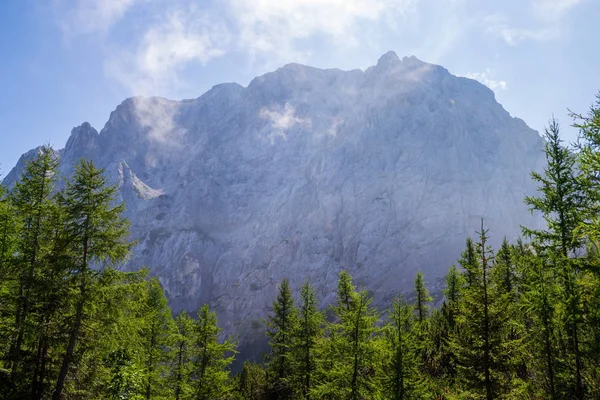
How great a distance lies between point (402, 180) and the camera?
163 meters

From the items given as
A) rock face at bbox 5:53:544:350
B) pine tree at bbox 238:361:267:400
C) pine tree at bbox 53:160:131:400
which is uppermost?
rock face at bbox 5:53:544:350

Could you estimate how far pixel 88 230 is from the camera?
1445 cm

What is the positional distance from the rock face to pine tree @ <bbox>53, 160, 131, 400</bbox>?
429ft

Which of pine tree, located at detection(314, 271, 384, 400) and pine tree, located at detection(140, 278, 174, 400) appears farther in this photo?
pine tree, located at detection(140, 278, 174, 400)

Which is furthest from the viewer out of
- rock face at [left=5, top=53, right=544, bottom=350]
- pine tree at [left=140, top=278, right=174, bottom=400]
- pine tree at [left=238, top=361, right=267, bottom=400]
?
rock face at [left=5, top=53, right=544, bottom=350]

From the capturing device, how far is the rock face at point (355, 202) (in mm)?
149500

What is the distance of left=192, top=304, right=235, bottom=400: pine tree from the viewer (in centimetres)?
2039

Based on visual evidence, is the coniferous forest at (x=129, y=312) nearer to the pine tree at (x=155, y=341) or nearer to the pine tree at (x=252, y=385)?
the pine tree at (x=155, y=341)

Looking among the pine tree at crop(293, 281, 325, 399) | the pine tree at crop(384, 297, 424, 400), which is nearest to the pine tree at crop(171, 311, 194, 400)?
the pine tree at crop(293, 281, 325, 399)

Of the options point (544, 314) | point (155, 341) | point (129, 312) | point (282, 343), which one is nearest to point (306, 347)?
point (282, 343)

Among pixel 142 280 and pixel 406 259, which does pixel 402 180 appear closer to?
pixel 406 259

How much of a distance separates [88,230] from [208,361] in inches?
449

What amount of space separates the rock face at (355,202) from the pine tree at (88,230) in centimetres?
13066

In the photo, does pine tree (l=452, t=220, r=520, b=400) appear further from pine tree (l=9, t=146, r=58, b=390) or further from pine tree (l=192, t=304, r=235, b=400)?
pine tree (l=9, t=146, r=58, b=390)
